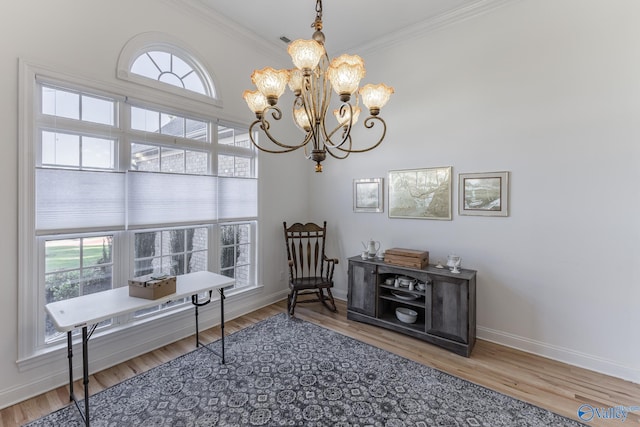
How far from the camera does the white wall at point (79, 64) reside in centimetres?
215

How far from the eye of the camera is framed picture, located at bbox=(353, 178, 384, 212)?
4.02 m

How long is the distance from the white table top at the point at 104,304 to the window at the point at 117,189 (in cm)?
35

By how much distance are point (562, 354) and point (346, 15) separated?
14.3 feet

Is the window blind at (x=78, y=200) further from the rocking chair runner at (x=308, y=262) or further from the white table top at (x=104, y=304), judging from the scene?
the rocking chair runner at (x=308, y=262)

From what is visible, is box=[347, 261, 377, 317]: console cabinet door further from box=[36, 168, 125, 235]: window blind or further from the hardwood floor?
box=[36, 168, 125, 235]: window blind

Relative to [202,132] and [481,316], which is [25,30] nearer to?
[202,132]

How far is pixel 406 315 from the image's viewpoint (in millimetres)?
3314

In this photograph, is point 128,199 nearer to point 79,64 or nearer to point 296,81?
point 79,64

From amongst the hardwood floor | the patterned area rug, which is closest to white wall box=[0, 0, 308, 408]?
the hardwood floor

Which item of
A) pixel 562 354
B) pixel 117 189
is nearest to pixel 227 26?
pixel 117 189

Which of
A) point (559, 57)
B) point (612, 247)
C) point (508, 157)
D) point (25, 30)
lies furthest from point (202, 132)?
point (612, 247)

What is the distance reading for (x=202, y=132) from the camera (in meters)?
3.40

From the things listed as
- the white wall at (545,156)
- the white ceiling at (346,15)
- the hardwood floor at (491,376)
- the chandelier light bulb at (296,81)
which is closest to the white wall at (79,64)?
the hardwood floor at (491,376)

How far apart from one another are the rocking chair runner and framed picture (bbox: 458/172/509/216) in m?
1.81
